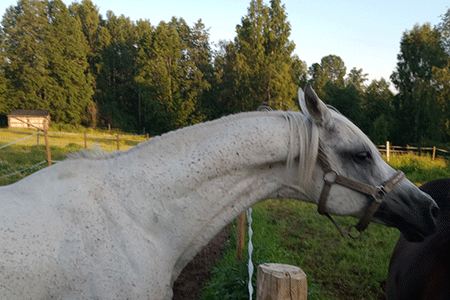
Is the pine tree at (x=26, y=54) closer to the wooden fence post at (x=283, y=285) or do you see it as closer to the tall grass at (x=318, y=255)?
the tall grass at (x=318, y=255)

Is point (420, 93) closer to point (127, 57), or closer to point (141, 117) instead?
point (141, 117)

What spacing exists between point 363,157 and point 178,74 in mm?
38920

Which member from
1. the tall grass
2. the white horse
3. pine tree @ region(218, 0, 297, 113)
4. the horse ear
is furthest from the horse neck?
pine tree @ region(218, 0, 297, 113)

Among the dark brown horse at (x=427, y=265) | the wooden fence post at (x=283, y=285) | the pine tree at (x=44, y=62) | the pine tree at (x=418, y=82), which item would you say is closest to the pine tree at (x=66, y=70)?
the pine tree at (x=44, y=62)

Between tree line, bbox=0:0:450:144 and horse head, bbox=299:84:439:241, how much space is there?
22.8 m

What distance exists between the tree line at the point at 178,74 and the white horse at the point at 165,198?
22.9 metres

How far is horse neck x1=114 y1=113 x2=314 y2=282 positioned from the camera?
144cm

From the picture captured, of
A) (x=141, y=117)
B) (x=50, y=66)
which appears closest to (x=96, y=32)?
(x=50, y=66)

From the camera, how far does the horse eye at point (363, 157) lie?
155 centimetres

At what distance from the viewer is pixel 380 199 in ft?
5.15

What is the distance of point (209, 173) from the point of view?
1.48m

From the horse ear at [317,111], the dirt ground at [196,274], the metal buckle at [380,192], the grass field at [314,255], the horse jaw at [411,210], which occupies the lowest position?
the dirt ground at [196,274]

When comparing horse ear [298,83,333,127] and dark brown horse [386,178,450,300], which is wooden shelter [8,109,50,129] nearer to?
dark brown horse [386,178,450,300]

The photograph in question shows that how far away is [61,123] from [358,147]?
147ft
